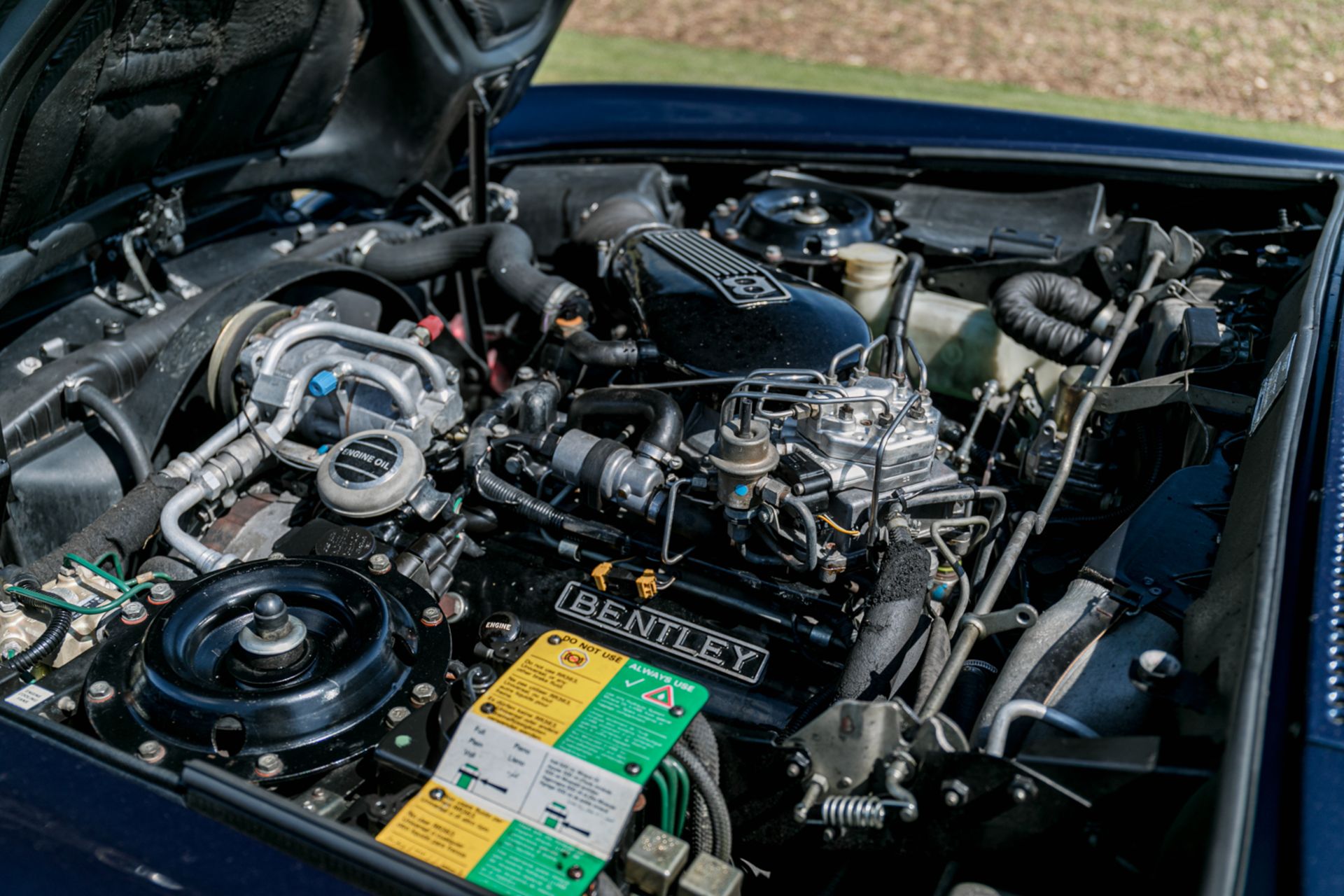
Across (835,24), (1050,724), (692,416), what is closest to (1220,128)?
(835,24)

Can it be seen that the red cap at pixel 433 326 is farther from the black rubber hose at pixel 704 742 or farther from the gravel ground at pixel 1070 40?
the gravel ground at pixel 1070 40

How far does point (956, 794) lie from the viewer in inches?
49.3

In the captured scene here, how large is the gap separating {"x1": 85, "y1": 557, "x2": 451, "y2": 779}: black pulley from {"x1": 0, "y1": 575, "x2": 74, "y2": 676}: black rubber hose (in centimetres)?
9

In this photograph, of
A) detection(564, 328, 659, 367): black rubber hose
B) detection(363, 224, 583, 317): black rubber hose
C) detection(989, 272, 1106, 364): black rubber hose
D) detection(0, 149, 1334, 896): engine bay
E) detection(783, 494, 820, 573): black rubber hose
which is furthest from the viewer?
detection(363, 224, 583, 317): black rubber hose

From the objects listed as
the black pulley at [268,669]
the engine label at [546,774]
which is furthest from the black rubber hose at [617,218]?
the engine label at [546,774]

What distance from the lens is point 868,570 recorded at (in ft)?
5.85

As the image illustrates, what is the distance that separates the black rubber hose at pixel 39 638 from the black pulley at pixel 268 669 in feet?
0.28

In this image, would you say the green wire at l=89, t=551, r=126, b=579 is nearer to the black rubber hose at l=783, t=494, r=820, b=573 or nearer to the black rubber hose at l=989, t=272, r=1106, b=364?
the black rubber hose at l=783, t=494, r=820, b=573

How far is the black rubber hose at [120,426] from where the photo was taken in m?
1.90

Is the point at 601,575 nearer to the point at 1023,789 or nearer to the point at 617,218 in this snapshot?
the point at 1023,789

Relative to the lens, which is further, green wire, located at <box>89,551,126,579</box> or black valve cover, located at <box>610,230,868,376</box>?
black valve cover, located at <box>610,230,868,376</box>

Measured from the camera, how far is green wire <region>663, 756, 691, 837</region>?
4.54 ft

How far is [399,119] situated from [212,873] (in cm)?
188

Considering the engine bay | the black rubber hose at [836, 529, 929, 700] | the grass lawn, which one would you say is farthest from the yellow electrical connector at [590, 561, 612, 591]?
the grass lawn
